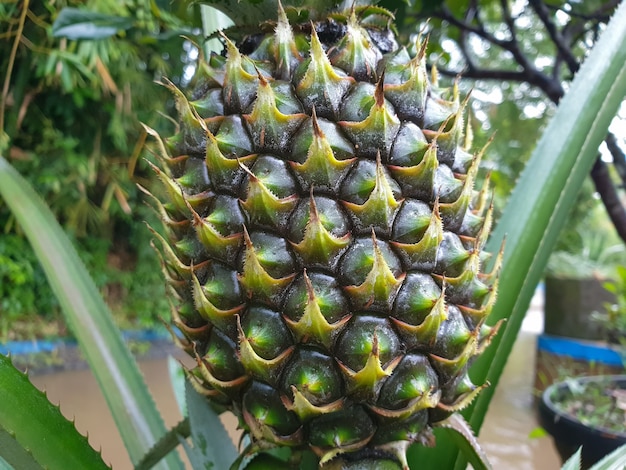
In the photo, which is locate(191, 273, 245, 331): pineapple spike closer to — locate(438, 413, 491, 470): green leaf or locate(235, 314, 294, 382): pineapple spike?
locate(235, 314, 294, 382): pineapple spike

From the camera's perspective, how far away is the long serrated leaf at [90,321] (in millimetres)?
469

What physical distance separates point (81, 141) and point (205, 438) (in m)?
1.90

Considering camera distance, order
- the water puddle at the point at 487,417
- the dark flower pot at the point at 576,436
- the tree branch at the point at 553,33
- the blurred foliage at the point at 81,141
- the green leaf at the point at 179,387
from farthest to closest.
A: 1. the blurred foliage at the point at 81,141
2. the water puddle at the point at 487,417
3. the dark flower pot at the point at 576,436
4. the tree branch at the point at 553,33
5. the green leaf at the point at 179,387

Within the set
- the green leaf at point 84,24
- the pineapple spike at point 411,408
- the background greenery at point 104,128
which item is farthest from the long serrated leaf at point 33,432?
the background greenery at point 104,128

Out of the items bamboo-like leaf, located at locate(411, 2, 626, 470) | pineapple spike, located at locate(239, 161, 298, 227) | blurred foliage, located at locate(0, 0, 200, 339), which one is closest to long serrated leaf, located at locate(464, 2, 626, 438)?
bamboo-like leaf, located at locate(411, 2, 626, 470)

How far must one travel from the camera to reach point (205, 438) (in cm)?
42

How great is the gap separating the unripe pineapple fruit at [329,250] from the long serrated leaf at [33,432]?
10cm

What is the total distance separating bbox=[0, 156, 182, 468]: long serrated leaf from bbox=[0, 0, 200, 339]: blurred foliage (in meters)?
1.15

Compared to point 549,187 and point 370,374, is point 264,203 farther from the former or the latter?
point 549,187

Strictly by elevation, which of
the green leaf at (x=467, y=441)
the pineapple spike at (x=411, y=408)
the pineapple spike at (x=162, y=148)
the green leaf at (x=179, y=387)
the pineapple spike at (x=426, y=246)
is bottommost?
the green leaf at (x=179, y=387)

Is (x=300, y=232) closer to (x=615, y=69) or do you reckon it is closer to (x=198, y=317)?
(x=198, y=317)

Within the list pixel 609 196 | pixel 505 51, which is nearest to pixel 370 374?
pixel 609 196

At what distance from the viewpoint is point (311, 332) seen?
0.32m

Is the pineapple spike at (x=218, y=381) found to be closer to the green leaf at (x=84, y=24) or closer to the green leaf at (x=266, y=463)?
the green leaf at (x=266, y=463)
